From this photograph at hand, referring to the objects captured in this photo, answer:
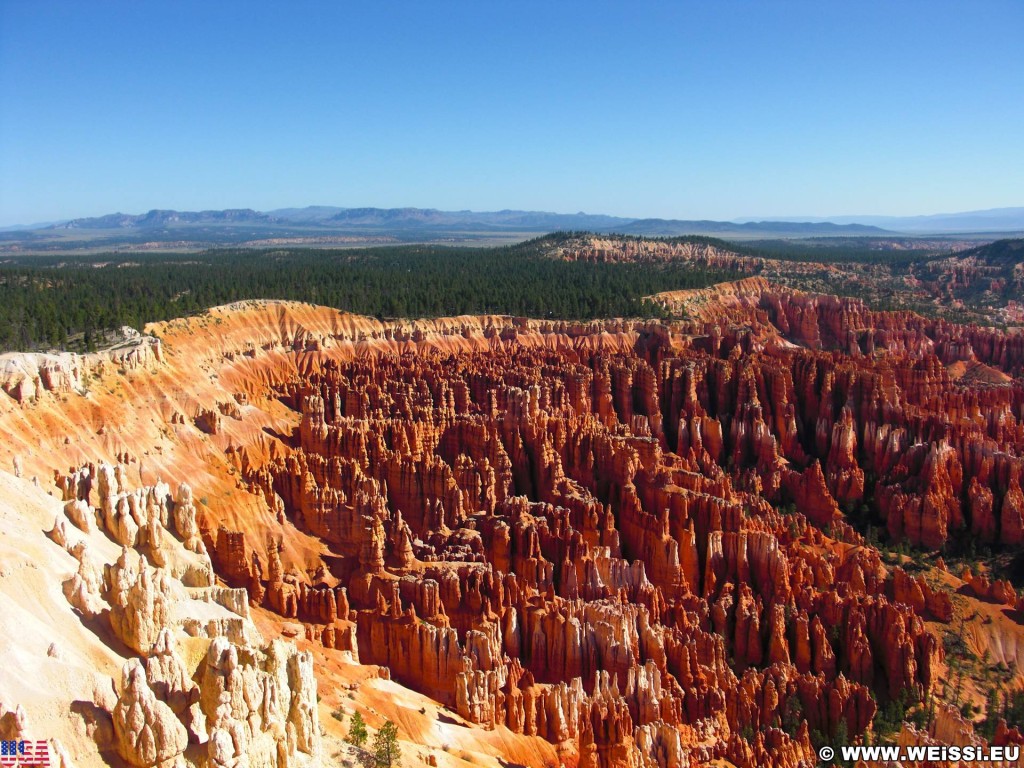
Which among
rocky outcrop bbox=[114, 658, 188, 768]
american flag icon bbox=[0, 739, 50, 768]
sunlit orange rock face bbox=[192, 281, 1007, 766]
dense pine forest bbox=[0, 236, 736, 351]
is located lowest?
sunlit orange rock face bbox=[192, 281, 1007, 766]

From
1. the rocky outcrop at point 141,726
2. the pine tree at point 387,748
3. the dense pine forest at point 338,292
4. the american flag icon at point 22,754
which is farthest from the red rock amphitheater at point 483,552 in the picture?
the dense pine forest at point 338,292

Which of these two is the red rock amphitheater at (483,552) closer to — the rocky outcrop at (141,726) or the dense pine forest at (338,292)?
the rocky outcrop at (141,726)

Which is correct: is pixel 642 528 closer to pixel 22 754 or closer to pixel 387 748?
pixel 387 748

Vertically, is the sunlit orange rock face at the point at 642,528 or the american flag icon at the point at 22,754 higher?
the american flag icon at the point at 22,754

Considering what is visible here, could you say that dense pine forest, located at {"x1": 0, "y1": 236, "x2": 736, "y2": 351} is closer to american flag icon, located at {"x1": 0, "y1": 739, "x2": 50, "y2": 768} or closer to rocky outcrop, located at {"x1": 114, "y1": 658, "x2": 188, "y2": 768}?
rocky outcrop, located at {"x1": 114, "y1": 658, "x2": 188, "y2": 768}

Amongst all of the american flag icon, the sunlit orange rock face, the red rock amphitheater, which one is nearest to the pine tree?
the red rock amphitheater

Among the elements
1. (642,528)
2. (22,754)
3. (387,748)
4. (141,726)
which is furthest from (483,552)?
(22,754)
